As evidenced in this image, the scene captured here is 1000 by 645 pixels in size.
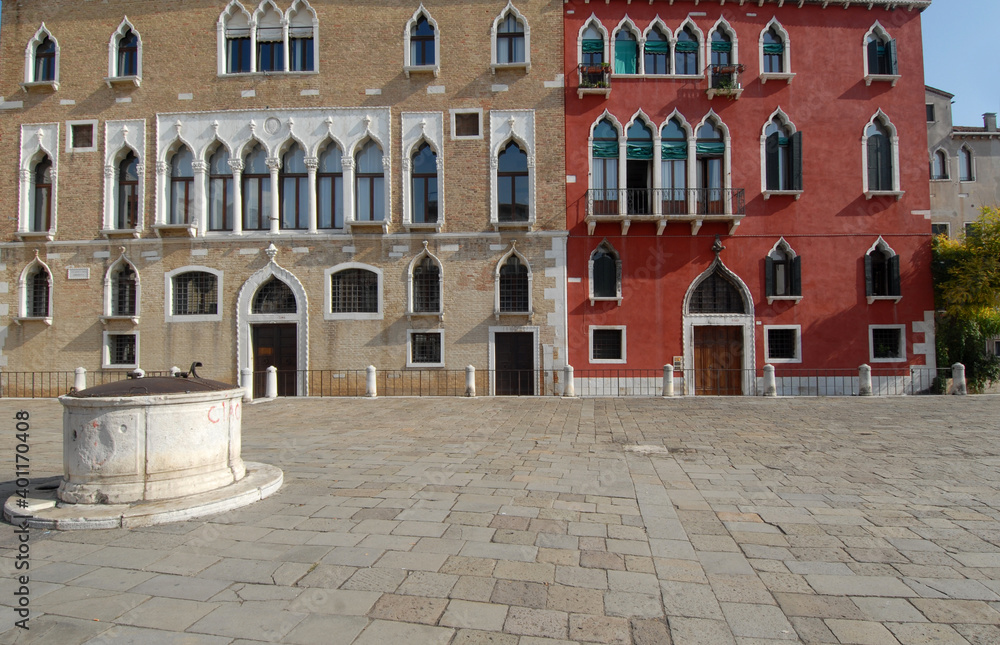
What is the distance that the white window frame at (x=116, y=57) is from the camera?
62.0 feet

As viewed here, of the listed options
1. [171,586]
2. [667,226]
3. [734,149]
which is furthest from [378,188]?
[171,586]

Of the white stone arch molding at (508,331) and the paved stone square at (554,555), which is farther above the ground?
the white stone arch molding at (508,331)

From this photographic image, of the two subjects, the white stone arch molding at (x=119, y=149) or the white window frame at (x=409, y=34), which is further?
the white stone arch molding at (x=119, y=149)

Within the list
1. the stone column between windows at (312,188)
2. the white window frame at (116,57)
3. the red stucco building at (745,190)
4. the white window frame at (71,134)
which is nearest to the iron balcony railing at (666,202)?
the red stucco building at (745,190)

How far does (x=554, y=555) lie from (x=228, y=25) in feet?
70.1

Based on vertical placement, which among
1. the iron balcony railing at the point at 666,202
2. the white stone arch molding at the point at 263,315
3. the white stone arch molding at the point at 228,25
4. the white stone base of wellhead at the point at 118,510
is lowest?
the white stone base of wellhead at the point at 118,510

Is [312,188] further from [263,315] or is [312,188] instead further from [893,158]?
[893,158]

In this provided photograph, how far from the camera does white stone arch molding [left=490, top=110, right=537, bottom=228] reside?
18406mm

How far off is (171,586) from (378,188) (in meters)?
16.6

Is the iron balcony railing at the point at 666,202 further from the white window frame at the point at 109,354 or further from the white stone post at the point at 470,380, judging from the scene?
the white window frame at the point at 109,354

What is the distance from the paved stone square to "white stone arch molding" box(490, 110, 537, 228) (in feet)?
38.7

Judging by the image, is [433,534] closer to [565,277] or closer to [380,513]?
[380,513]

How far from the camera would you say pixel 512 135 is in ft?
60.5

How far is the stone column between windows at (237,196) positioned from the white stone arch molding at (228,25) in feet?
10.4
